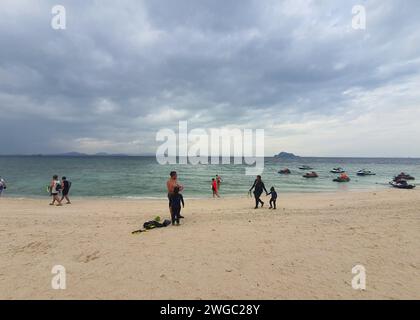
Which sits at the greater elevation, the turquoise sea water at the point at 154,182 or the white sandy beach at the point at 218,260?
the white sandy beach at the point at 218,260

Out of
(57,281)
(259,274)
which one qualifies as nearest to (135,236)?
(57,281)

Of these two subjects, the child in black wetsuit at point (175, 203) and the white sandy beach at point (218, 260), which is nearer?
the white sandy beach at point (218, 260)

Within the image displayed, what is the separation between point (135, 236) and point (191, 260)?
2880mm

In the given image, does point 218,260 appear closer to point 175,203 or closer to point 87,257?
point 87,257

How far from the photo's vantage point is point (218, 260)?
5.86 meters

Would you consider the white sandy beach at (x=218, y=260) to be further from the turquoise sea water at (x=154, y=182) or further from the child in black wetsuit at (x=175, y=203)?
the turquoise sea water at (x=154, y=182)

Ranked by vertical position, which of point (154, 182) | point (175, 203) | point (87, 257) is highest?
point (175, 203)

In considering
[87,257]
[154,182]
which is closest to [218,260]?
[87,257]

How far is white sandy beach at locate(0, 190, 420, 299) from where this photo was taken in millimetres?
4574

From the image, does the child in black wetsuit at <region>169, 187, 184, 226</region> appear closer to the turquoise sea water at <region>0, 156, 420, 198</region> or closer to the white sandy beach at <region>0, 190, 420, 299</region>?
the white sandy beach at <region>0, 190, 420, 299</region>

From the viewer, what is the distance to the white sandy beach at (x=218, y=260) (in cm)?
457

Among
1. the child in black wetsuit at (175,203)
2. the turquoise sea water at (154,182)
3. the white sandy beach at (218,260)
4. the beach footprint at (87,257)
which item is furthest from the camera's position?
the turquoise sea water at (154,182)

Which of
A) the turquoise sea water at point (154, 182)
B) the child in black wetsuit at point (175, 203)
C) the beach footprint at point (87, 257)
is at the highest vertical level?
the child in black wetsuit at point (175, 203)

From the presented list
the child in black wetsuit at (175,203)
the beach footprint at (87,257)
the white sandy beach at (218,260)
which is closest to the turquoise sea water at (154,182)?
the child in black wetsuit at (175,203)
